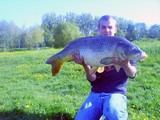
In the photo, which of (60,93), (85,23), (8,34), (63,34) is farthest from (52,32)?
(60,93)

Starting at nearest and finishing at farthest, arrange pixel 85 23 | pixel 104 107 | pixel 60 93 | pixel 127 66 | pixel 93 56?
pixel 93 56
pixel 127 66
pixel 104 107
pixel 60 93
pixel 85 23

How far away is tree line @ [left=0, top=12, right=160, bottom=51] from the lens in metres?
45.1

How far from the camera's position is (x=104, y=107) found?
4.21 metres

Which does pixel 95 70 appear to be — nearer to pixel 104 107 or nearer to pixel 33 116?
pixel 104 107

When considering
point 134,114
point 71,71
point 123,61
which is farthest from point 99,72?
point 71,71

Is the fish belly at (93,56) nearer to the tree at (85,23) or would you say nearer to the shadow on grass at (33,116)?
the shadow on grass at (33,116)

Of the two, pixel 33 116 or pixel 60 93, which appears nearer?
pixel 33 116

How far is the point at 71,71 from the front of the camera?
31.4 ft

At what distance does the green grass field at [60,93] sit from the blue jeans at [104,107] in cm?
115

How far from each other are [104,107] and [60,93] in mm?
3133

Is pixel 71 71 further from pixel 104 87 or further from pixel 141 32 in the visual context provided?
pixel 141 32

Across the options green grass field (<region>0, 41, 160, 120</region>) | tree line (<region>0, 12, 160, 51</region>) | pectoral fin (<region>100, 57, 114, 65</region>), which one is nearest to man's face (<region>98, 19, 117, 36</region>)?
pectoral fin (<region>100, 57, 114, 65</region>)

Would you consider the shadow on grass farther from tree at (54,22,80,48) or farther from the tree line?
tree at (54,22,80,48)

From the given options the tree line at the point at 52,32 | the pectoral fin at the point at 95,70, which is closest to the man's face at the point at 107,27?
the pectoral fin at the point at 95,70
